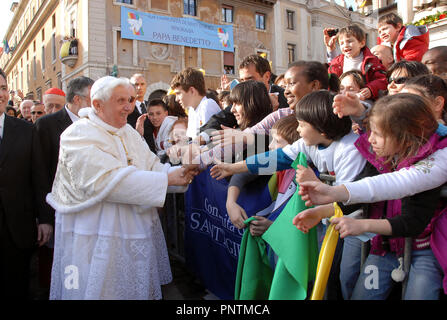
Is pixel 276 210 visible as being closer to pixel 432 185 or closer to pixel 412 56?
pixel 432 185

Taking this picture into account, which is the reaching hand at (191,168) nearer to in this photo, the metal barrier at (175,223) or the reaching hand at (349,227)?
the metal barrier at (175,223)

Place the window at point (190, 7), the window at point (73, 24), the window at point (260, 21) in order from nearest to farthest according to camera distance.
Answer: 1. the window at point (73, 24)
2. the window at point (190, 7)
3. the window at point (260, 21)

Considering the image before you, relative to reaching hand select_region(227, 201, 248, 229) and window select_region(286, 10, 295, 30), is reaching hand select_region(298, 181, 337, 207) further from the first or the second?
window select_region(286, 10, 295, 30)

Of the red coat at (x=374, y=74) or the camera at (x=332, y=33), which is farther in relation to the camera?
the camera at (x=332, y=33)

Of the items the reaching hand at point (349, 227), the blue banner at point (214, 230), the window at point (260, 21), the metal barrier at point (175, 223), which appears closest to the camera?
the reaching hand at point (349, 227)

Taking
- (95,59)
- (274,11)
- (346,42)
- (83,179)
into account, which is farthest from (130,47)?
(83,179)

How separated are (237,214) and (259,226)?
0.33 m

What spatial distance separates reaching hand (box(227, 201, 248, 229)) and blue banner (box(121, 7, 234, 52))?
17.9 metres

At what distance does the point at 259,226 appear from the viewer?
6.88 ft

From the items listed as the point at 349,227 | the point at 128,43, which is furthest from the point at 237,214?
the point at 128,43

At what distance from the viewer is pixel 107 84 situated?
2412 millimetres

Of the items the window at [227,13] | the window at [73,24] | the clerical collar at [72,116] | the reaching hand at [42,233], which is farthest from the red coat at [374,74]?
the window at [227,13]

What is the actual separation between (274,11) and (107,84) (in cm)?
2500

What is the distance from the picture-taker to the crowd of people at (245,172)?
5.04ft
